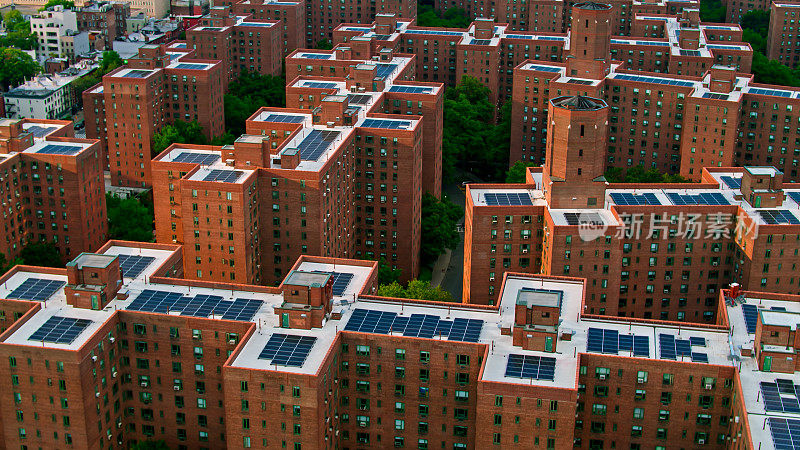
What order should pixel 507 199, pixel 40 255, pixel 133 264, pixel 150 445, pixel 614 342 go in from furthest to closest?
1. pixel 40 255
2. pixel 507 199
3. pixel 133 264
4. pixel 150 445
5. pixel 614 342

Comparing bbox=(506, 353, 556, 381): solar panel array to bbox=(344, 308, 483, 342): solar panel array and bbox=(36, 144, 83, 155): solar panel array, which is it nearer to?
bbox=(344, 308, 483, 342): solar panel array

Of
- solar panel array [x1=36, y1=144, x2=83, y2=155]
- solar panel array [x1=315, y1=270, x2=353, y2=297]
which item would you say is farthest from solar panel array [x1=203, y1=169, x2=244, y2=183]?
solar panel array [x1=36, y1=144, x2=83, y2=155]

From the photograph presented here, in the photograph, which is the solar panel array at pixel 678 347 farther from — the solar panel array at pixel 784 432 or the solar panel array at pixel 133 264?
the solar panel array at pixel 133 264

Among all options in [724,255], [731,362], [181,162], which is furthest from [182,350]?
[724,255]

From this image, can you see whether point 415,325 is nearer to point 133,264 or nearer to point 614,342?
point 614,342

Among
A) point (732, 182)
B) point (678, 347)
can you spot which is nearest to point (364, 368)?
point (678, 347)

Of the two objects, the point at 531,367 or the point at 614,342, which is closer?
the point at 531,367

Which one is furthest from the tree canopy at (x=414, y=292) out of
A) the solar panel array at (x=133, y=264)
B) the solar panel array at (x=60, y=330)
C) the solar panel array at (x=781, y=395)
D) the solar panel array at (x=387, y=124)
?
the solar panel array at (x=781, y=395)
